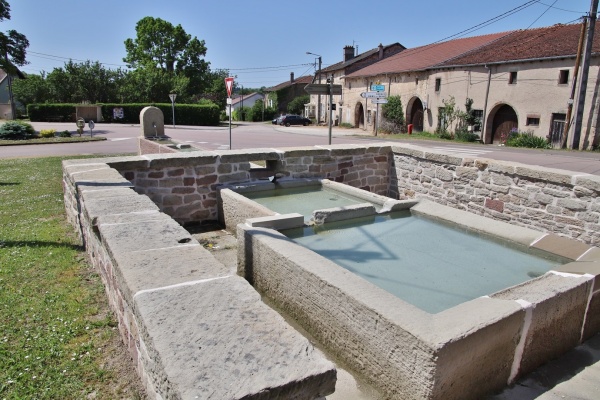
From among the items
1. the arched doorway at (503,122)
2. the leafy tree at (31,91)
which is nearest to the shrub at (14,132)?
the arched doorway at (503,122)

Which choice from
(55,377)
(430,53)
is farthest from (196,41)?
(55,377)

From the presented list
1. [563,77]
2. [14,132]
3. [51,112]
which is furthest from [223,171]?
[51,112]

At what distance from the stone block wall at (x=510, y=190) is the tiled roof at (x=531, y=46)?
19562 millimetres

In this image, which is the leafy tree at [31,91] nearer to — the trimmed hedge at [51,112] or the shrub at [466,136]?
the trimmed hedge at [51,112]

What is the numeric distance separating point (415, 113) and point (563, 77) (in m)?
12.3

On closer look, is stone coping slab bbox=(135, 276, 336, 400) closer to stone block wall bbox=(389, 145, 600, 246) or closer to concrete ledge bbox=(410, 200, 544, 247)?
concrete ledge bbox=(410, 200, 544, 247)

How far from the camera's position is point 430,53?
34.8m

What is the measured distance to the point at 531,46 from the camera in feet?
82.8

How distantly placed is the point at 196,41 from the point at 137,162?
5728 cm

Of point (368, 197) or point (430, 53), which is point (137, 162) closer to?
point (368, 197)

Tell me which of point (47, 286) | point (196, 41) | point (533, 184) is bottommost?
point (47, 286)

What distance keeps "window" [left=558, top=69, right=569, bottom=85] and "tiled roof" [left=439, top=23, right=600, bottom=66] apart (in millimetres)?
826

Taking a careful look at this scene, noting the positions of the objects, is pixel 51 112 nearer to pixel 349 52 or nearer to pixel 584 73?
pixel 349 52

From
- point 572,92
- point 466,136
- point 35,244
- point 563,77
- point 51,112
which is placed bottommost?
point 35,244
